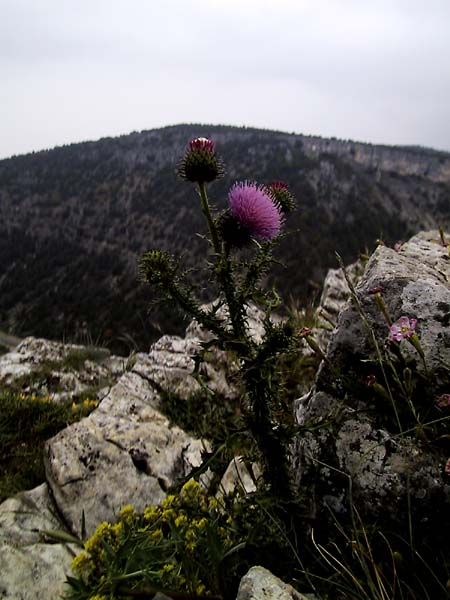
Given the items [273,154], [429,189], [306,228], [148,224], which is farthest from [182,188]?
[429,189]

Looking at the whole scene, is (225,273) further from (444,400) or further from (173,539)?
(173,539)

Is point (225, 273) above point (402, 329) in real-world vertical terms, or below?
above

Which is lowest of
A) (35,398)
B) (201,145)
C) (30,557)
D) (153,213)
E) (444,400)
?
(153,213)

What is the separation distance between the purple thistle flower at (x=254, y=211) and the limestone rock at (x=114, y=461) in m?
2.38

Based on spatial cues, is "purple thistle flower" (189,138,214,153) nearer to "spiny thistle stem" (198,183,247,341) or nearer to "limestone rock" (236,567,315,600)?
"spiny thistle stem" (198,183,247,341)

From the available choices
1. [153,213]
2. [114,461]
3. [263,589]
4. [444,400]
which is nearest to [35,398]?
[114,461]

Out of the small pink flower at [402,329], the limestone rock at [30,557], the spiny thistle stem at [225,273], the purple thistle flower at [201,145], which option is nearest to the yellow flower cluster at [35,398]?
the limestone rock at [30,557]

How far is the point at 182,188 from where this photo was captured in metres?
168

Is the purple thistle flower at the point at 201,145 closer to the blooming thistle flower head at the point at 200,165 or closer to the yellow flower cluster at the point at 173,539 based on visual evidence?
the blooming thistle flower head at the point at 200,165

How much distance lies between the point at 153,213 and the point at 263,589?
532ft

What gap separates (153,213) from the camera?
6211 inches

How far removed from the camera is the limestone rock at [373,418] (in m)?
2.05

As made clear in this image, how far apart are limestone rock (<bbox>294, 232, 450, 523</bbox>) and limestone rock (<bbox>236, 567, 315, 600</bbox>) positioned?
49cm

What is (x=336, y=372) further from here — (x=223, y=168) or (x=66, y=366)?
(x=66, y=366)
